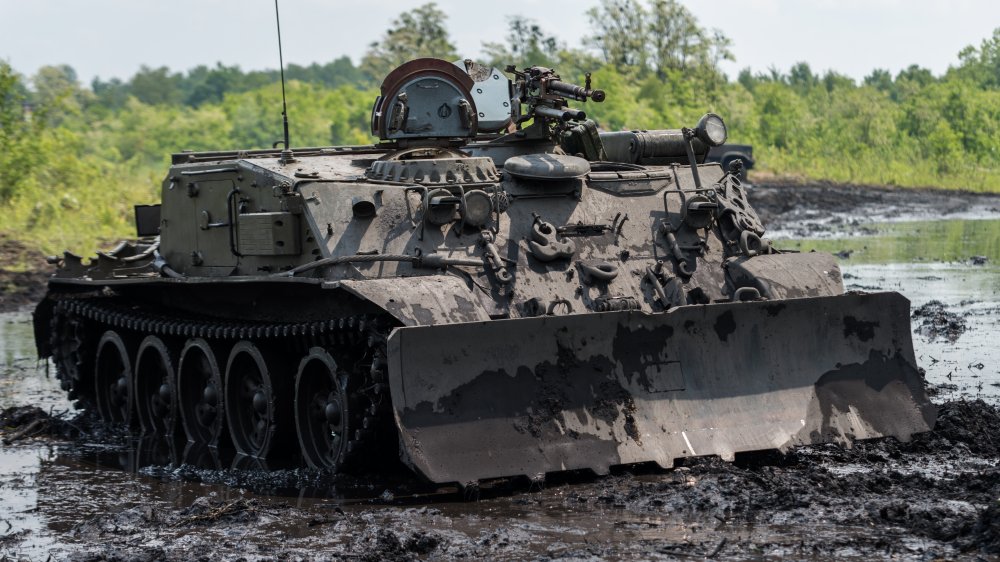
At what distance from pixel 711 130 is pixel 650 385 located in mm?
2468

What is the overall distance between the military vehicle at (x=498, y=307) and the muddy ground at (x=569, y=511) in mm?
229

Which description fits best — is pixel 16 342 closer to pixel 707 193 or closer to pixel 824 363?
pixel 707 193

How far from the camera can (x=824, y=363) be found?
9133mm

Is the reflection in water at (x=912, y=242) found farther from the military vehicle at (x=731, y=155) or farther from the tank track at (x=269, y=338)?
the tank track at (x=269, y=338)

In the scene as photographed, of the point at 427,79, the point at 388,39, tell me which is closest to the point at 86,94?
the point at 388,39

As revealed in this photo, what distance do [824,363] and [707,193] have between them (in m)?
1.71

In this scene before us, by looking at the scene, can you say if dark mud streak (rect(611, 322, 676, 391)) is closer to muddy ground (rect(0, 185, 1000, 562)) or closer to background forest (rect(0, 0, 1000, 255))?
muddy ground (rect(0, 185, 1000, 562))

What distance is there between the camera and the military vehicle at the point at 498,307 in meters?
8.31

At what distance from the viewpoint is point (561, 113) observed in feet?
34.9

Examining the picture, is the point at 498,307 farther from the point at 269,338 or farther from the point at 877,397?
the point at 877,397

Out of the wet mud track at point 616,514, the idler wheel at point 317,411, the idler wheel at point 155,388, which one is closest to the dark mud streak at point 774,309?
the wet mud track at point 616,514

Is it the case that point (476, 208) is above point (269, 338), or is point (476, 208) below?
above

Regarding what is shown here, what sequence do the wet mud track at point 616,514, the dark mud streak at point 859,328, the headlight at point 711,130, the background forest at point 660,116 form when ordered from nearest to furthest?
Answer: the wet mud track at point 616,514 → the dark mud streak at point 859,328 → the headlight at point 711,130 → the background forest at point 660,116

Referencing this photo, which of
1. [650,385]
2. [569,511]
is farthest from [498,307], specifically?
[569,511]
